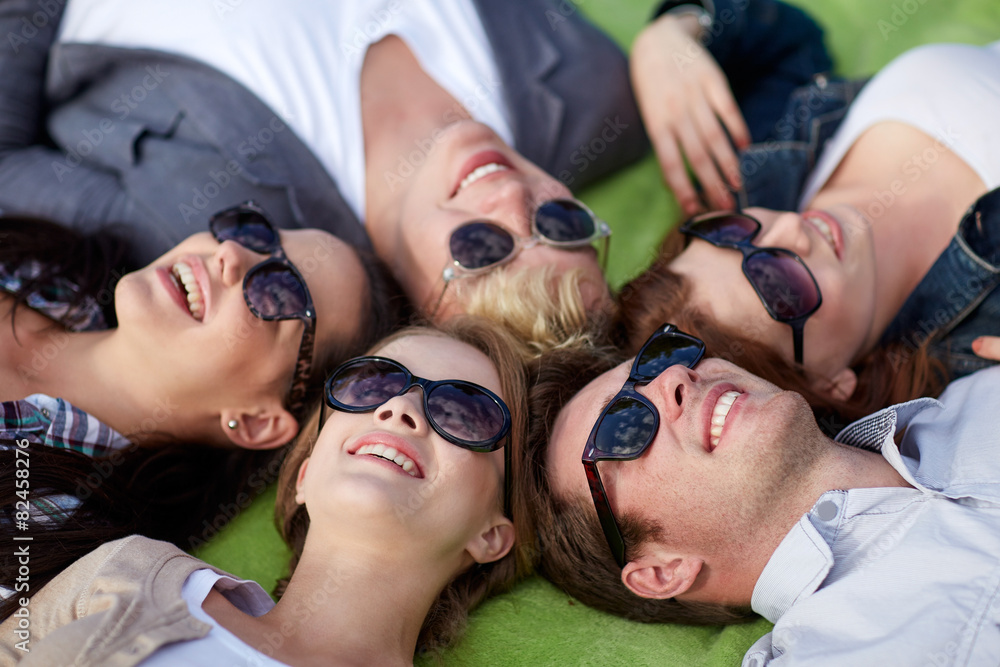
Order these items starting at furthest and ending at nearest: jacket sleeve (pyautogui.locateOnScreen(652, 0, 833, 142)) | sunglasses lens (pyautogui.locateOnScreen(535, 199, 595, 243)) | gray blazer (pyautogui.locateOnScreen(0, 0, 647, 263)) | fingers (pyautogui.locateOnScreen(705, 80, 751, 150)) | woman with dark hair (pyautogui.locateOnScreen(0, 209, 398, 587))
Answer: jacket sleeve (pyautogui.locateOnScreen(652, 0, 833, 142))
fingers (pyautogui.locateOnScreen(705, 80, 751, 150))
gray blazer (pyautogui.locateOnScreen(0, 0, 647, 263))
sunglasses lens (pyautogui.locateOnScreen(535, 199, 595, 243))
woman with dark hair (pyautogui.locateOnScreen(0, 209, 398, 587))

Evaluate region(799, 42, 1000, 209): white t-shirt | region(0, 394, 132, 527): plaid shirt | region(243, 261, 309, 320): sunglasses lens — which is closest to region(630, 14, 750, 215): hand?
region(799, 42, 1000, 209): white t-shirt

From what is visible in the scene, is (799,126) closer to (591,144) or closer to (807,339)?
(591,144)

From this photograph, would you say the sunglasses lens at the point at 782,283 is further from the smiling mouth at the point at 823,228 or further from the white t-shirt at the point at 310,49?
the white t-shirt at the point at 310,49

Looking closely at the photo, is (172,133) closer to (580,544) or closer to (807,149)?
(580,544)

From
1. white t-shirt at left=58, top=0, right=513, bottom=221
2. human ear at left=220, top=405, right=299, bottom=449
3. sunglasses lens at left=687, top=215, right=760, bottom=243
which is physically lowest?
sunglasses lens at left=687, top=215, right=760, bottom=243

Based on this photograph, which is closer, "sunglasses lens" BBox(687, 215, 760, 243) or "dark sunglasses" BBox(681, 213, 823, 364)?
"dark sunglasses" BBox(681, 213, 823, 364)

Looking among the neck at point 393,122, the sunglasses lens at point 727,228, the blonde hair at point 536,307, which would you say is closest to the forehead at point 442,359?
the blonde hair at point 536,307

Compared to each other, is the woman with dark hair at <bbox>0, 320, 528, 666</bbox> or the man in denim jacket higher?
the woman with dark hair at <bbox>0, 320, 528, 666</bbox>

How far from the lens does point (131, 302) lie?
2402mm

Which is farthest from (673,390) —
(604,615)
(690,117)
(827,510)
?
(690,117)

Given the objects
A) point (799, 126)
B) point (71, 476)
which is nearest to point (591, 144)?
point (799, 126)

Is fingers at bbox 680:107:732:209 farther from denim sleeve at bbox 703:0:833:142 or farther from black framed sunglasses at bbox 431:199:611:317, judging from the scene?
black framed sunglasses at bbox 431:199:611:317

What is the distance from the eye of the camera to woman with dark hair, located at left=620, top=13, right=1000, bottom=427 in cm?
251

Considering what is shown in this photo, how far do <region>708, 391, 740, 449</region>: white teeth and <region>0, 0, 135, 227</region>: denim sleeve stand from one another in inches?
98.0
